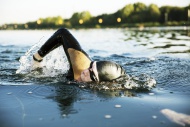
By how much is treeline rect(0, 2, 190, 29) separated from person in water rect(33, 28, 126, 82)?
103399 mm

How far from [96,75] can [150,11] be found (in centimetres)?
12770

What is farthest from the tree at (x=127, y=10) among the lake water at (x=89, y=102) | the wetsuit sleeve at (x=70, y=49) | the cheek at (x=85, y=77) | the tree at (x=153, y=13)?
the cheek at (x=85, y=77)

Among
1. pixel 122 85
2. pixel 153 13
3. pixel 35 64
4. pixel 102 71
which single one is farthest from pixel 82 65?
pixel 153 13

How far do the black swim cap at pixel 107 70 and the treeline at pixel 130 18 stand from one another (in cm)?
10388

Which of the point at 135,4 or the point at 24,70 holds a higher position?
the point at 135,4

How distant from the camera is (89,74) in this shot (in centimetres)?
503

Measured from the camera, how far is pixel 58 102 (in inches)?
A: 161

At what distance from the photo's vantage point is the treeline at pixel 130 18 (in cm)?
11750

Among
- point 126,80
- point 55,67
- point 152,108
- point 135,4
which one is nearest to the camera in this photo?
point 152,108

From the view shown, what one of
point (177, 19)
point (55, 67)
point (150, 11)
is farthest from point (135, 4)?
point (55, 67)

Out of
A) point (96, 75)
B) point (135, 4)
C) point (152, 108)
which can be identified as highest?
point (135, 4)

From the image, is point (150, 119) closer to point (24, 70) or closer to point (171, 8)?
point (24, 70)

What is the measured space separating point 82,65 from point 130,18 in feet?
446

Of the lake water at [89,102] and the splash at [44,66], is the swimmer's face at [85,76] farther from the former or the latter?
the splash at [44,66]
